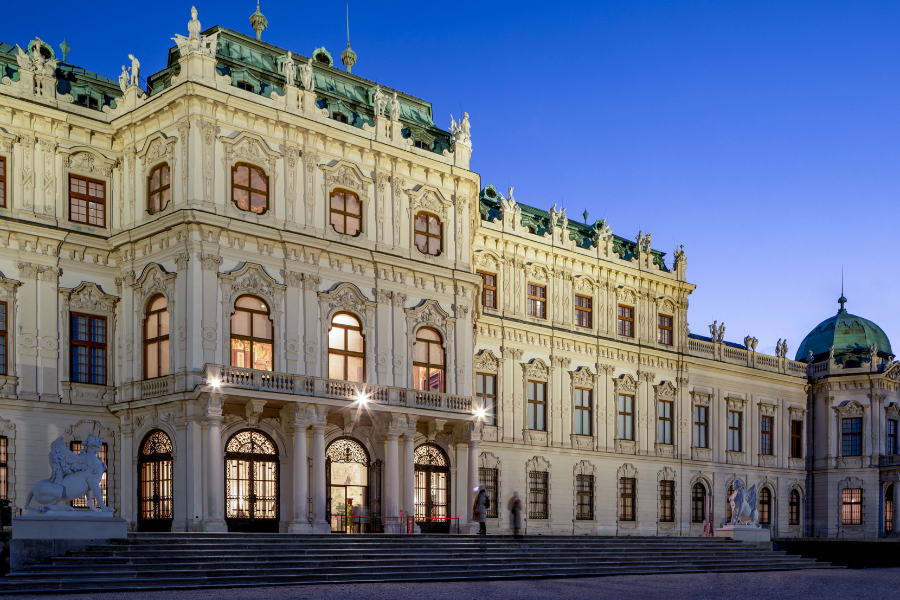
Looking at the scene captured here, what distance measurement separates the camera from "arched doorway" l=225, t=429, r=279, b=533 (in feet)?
101

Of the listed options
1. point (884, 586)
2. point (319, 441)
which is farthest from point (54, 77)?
point (884, 586)

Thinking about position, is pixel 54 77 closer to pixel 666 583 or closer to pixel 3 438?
pixel 3 438

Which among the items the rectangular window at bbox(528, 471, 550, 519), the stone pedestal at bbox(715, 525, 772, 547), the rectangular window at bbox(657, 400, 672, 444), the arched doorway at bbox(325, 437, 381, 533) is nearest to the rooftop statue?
the arched doorway at bbox(325, 437, 381, 533)

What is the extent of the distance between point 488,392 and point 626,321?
30.8ft

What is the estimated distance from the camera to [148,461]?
31172 millimetres

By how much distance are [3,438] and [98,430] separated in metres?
2.70

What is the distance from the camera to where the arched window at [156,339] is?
31.2 meters

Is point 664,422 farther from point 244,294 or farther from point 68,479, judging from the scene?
point 68,479

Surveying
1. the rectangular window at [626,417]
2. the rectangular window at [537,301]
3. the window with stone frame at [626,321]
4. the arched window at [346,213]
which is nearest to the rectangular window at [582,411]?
the rectangular window at [626,417]

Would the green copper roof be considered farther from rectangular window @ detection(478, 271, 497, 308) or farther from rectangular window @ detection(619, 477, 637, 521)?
rectangular window @ detection(478, 271, 497, 308)

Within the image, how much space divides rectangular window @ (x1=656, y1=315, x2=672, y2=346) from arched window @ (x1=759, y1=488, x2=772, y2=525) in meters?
10.1

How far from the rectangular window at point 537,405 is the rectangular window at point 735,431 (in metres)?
13.0

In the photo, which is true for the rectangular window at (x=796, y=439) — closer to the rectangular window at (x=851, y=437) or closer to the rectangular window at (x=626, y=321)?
the rectangular window at (x=851, y=437)

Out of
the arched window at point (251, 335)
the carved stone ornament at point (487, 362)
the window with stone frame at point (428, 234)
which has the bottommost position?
the carved stone ornament at point (487, 362)
